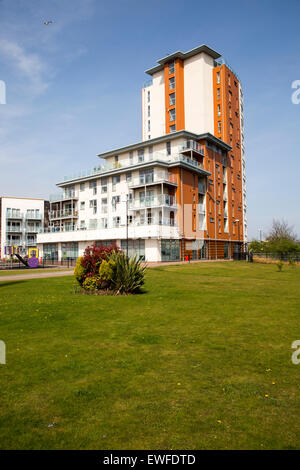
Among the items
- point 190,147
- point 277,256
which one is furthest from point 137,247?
point 277,256

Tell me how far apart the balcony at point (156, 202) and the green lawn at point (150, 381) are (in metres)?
34.6

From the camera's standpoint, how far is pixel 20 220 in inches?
2926

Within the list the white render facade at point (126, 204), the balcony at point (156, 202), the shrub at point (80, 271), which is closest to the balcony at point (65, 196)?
the white render facade at point (126, 204)

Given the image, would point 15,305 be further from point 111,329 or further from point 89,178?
point 89,178

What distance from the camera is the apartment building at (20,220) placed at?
71.5 meters

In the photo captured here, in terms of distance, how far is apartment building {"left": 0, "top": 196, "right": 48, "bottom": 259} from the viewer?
7150 cm

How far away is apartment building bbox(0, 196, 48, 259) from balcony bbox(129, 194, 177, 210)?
31607 mm

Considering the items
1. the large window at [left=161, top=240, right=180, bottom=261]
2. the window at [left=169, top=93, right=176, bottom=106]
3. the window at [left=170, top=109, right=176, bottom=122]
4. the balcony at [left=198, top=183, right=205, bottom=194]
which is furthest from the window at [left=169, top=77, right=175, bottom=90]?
the large window at [left=161, top=240, right=180, bottom=261]

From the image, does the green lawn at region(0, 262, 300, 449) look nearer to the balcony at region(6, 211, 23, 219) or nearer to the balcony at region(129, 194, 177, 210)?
the balcony at region(129, 194, 177, 210)

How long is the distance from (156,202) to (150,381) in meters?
40.1

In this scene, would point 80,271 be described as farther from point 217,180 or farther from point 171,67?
point 171,67
